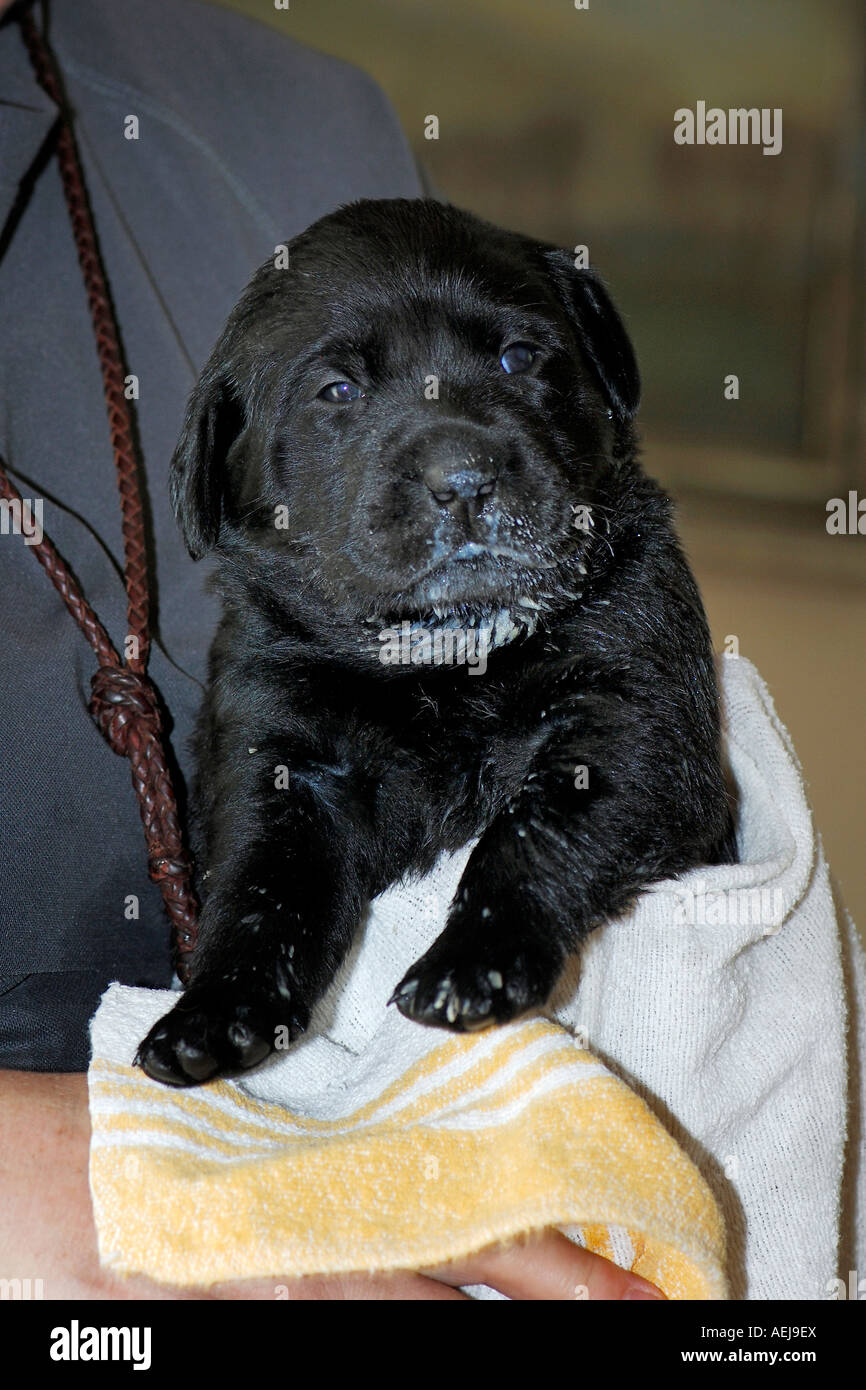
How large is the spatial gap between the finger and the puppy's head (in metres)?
0.55

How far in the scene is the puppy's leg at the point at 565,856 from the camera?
3.12ft

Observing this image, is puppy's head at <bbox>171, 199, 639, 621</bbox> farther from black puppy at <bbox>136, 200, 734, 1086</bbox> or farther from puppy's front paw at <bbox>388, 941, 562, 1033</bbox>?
puppy's front paw at <bbox>388, 941, 562, 1033</bbox>

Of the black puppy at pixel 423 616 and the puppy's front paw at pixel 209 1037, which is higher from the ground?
the black puppy at pixel 423 616

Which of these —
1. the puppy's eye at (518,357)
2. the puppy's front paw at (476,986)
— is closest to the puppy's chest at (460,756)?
the puppy's front paw at (476,986)

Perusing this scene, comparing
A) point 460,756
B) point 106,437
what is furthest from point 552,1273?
point 106,437

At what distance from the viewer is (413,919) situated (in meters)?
1.14

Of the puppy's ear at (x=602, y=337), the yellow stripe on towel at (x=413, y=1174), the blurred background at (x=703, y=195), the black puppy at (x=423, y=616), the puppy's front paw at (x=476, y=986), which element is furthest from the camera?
the blurred background at (x=703, y=195)

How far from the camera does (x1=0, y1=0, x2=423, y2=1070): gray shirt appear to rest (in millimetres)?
1161

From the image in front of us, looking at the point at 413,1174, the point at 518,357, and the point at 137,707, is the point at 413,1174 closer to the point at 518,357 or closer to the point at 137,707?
the point at 137,707

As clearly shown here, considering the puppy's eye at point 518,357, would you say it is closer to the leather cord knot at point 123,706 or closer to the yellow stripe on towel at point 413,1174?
the leather cord knot at point 123,706

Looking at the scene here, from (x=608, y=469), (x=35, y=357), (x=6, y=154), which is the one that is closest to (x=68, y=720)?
(x=35, y=357)

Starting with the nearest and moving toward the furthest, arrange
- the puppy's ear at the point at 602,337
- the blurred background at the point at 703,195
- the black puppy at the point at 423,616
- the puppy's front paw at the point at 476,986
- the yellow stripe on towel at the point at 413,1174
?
the yellow stripe on towel at the point at 413,1174
the puppy's front paw at the point at 476,986
the black puppy at the point at 423,616
the puppy's ear at the point at 602,337
the blurred background at the point at 703,195

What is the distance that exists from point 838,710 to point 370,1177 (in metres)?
3.35

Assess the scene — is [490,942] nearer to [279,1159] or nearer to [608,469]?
[279,1159]
